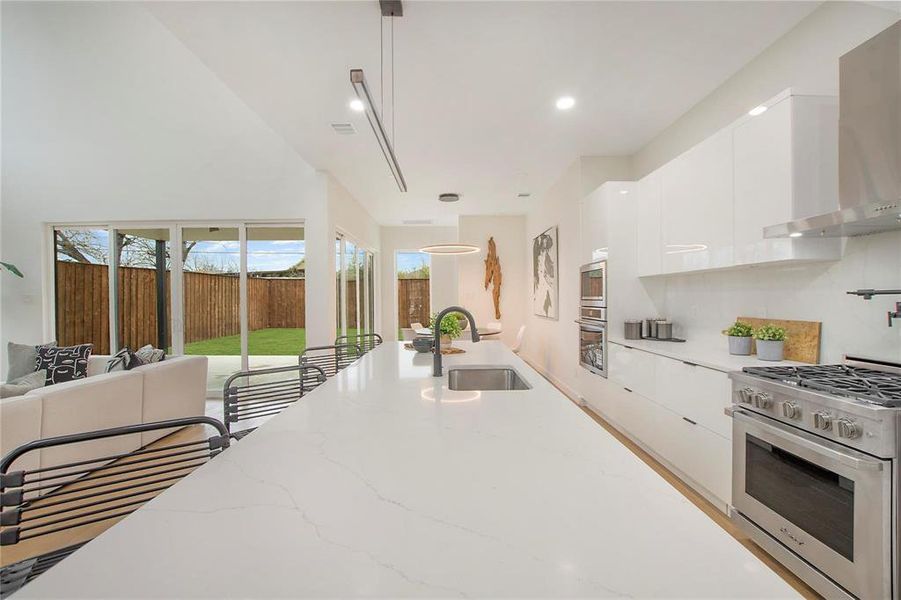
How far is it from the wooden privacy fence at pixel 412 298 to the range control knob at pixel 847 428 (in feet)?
25.9

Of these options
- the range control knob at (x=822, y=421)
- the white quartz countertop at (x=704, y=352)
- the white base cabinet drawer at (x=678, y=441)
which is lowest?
the white base cabinet drawer at (x=678, y=441)

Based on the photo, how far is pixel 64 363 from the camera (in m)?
3.53

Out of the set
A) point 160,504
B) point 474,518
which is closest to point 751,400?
point 474,518

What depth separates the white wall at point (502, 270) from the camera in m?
7.20

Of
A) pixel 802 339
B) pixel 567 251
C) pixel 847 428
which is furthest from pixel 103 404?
pixel 567 251

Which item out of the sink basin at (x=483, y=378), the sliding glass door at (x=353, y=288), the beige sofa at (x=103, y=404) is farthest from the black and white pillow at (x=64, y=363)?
the sink basin at (x=483, y=378)

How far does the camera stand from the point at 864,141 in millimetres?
1688

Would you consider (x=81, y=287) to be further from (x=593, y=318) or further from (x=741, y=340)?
(x=741, y=340)

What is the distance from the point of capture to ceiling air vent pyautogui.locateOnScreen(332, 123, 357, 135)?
3557 millimetres

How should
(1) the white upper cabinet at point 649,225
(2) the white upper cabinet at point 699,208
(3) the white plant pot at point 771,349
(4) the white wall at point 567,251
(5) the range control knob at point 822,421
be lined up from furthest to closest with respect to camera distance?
(4) the white wall at point 567,251 → (1) the white upper cabinet at point 649,225 → (2) the white upper cabinet at point 699,208 → (3) the white plant pot at point 771,349 → (5) the range control knob at point 822,421

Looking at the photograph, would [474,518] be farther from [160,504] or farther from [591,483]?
[160,504]

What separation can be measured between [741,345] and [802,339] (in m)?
0.29

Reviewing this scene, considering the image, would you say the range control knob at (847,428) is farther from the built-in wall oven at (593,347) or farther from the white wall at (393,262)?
the white wall at (393,262)

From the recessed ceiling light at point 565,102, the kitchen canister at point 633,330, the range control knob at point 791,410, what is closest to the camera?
the range control knob at point 791,410
